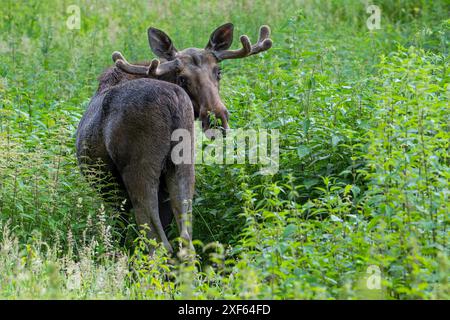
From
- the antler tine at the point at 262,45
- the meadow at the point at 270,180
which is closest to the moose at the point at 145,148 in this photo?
the meadow at the point at 270,180

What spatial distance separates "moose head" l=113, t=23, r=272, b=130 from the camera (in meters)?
9.97

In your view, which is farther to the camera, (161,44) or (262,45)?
(262,45)

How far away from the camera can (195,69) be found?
10227mm

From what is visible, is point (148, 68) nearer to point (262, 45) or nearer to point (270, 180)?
point (262, 45)

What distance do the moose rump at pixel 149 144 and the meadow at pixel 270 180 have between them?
419 mm

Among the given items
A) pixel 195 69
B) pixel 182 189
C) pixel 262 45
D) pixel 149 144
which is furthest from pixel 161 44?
pixel 182 189

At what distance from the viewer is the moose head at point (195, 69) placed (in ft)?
32.7

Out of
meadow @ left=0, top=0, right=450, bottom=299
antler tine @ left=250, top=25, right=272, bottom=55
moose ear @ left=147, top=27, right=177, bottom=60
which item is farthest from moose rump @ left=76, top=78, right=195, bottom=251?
antler tine @ left=250, top=25, right=272, bottom=55

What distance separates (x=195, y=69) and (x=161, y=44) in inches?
25.5

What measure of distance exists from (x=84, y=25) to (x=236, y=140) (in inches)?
334

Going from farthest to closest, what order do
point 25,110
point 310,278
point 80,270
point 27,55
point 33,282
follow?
point 27,55 < point 25,110 < point 80,270 < point 33,282 < point 310,278

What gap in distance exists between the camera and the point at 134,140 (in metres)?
8.61

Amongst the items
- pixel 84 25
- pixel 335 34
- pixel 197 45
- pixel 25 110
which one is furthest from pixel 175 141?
pixel 84 25

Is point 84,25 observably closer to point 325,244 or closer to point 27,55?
point 27,55
